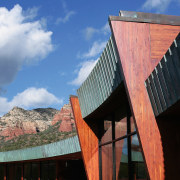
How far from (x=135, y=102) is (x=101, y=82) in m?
3.33

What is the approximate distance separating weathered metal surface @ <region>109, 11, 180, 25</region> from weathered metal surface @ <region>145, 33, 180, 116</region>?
61.2 inches

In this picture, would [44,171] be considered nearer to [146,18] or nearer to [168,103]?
[146,18]

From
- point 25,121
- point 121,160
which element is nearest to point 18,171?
point 121,160

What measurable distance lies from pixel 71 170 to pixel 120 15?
1850 cm

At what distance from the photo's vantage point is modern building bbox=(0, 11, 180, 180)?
23.0 feet

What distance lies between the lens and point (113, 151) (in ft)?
37.9

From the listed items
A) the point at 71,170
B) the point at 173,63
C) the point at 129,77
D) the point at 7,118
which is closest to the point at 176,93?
the point at 173,63

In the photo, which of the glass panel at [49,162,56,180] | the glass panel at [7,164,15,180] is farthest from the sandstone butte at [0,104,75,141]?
the glass panel at [49,162,56,180]

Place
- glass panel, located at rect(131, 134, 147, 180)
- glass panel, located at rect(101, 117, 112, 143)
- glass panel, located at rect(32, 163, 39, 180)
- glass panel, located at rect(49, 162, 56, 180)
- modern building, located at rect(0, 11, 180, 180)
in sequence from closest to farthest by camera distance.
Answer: modern building, located at rect(0, 11, 180, 180)
glass panel, located at rect(131, 134, 147, 180)
glass panel, located at rect(101, 117, 112, 143)
glass panel, located at rect(49, 162, 56, 180)
glass panel, located at rect(32, 163, 39, 180)

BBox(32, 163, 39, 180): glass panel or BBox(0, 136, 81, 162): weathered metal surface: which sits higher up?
BBox(0, 136, 81, 162): weathered metal surface

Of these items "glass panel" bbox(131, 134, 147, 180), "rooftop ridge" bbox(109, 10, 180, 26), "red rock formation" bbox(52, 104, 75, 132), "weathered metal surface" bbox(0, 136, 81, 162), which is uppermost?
"red rock formation" bbox(52, 104, 75, 132)

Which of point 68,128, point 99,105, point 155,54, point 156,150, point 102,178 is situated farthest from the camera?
point 68,128

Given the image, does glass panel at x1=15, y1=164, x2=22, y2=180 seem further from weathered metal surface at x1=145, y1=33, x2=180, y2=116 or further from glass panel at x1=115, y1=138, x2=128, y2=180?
weathered metal surface at x1=145, y1=33, x2=180, y2=116

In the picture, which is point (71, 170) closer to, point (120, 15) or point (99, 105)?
point (99, 105)
